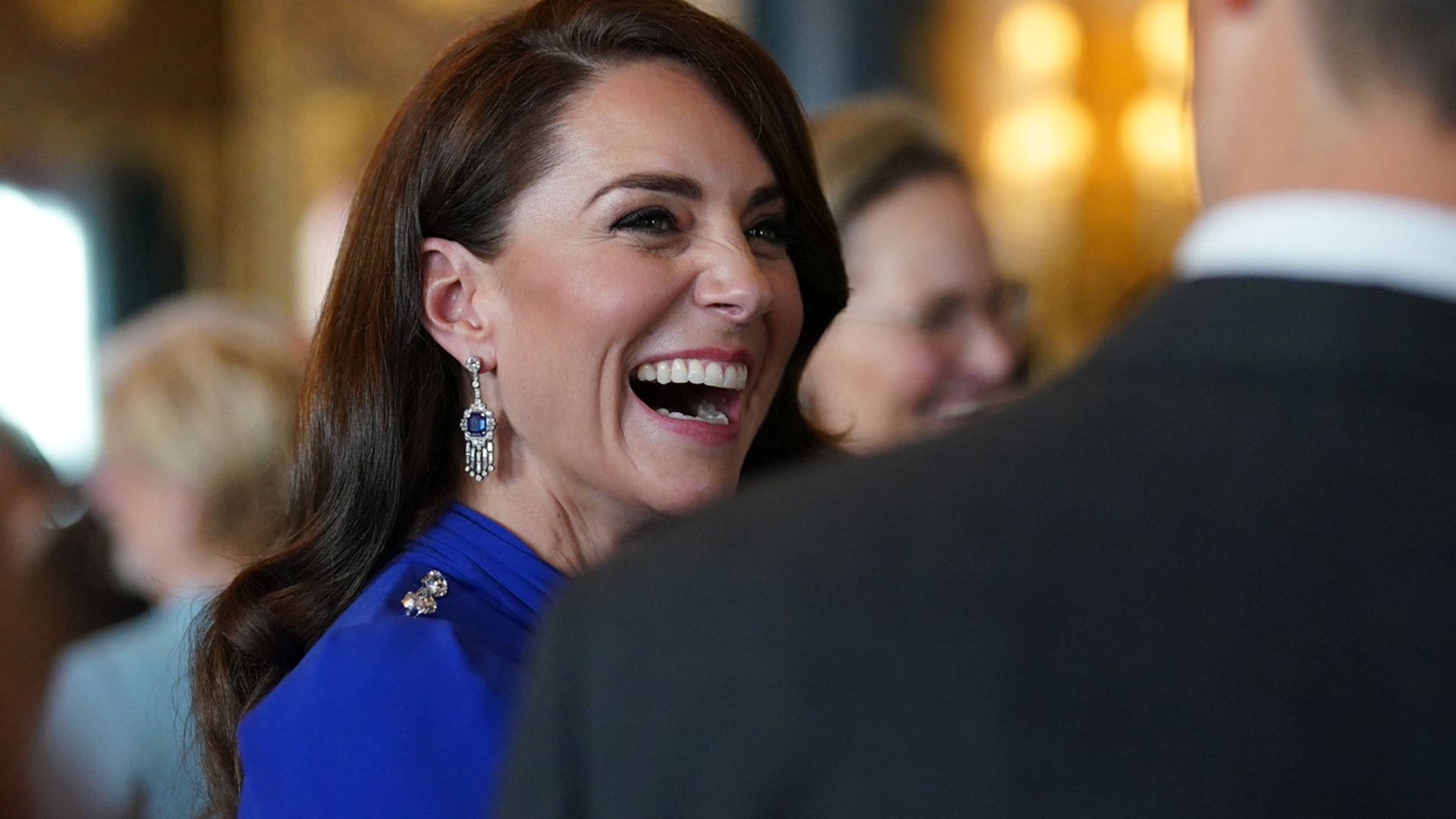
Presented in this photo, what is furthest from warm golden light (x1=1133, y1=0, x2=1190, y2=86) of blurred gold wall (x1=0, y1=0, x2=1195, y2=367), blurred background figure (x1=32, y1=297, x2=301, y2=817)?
blurred background figure (x1=32, y1=297, x2=301, y2=817)

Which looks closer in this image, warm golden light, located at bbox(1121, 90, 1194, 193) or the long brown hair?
the long brown hair

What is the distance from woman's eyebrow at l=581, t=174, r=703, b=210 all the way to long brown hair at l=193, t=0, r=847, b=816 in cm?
8

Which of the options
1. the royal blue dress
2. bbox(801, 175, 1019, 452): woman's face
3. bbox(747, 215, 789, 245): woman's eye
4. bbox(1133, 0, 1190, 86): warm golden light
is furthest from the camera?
bbox(1133, 0, 1190, 86): warm golden light

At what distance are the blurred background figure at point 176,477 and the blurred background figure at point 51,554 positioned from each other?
0.34 ft

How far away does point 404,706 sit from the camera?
1.63 m

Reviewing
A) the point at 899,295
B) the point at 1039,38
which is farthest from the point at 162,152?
the point at 899,295

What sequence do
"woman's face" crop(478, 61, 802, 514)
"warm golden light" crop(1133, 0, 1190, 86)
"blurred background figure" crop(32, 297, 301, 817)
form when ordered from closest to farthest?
"woman's face" crop(478, 61, 802, 514), "blurred background figure" crop(32, 297, 301, 817), "warm golden light" crop(1133, 0, 1190, 86)

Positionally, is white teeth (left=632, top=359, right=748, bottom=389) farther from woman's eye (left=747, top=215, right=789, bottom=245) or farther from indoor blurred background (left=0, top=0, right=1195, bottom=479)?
indoor blurred background (left=0, top=0, right=1195, bottom=479)

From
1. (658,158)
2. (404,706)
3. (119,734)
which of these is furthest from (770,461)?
(119,734)

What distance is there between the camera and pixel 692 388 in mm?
2158

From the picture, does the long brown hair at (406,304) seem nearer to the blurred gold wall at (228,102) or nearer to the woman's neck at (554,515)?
the woman's neck at (554,515)

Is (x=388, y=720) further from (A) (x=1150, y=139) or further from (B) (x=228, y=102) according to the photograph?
(B) (x=228, y=102)

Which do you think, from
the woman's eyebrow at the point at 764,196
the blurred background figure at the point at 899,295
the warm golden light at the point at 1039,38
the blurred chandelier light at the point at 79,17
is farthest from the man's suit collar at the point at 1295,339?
the blurred chandelier light at the point at 79,17

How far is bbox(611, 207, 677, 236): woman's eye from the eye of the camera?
6.36 feet
